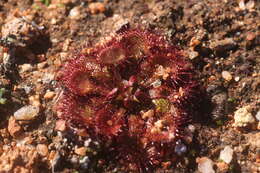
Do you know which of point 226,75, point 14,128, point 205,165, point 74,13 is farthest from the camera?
point 74,13

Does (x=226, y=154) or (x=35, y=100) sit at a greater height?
(x=35, y=100)

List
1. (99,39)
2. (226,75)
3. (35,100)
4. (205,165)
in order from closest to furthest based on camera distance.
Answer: (205,165)
(35,100)
(226,75)
(99,39)

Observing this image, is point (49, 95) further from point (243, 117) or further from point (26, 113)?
point (243, 117)

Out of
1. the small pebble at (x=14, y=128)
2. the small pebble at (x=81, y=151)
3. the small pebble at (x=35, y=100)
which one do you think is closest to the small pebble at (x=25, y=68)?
the small pebble at (x=35, y=100)

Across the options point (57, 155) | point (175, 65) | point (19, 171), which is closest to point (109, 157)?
point (57, 155)

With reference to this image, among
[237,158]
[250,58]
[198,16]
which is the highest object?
[198,16]

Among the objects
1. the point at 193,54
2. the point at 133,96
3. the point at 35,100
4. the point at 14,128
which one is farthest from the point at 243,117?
the point at 14,128

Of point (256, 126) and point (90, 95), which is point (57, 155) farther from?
point (256, 126)

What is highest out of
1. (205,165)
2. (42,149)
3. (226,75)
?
(226,75)
